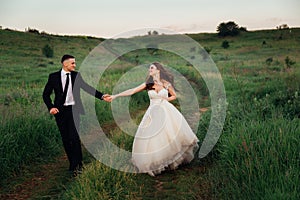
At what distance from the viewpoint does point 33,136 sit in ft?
22.2

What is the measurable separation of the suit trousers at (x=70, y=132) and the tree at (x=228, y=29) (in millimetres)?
64883

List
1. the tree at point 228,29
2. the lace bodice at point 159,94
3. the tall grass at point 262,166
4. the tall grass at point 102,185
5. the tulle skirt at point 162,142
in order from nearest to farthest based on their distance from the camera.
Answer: the tall grass at point 262,166 → the tall grass at point 102,185 → the tulle skirt at point 162,142 → the lace bodice at point 159,94 → the tree at point 228,29

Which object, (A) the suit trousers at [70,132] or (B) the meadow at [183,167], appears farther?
(A) the suit trousers at [70,132]

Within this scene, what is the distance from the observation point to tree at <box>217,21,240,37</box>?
222ft

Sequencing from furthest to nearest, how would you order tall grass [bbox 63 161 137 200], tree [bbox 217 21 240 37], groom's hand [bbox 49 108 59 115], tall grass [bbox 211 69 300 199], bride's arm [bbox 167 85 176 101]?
tree [bbox 217 21 240 37]
bride's arm [bbox 167 85 176 101]
groom's hand [bbox 49 108 59 115]
tall grass [bbox 63 161 137 200]
tall grass [bbox 211 69 300 199]

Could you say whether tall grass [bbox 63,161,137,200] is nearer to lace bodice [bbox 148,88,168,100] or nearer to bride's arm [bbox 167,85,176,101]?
lace bodice [bbox 148,88,168,100]

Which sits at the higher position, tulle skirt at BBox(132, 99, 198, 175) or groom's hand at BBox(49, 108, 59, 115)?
groom's hand at BBox(49, 108, 59, 115)

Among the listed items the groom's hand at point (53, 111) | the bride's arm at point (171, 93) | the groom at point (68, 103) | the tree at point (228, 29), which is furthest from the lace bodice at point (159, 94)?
the tree at point (228, 29)

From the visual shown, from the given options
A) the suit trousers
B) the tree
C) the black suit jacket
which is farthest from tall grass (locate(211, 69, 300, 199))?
the tree

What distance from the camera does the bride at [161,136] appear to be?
6.15 m

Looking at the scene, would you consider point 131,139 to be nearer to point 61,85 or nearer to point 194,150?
point 194,150

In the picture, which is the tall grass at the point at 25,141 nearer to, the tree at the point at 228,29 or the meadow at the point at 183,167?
the meadow at the point at 183,167

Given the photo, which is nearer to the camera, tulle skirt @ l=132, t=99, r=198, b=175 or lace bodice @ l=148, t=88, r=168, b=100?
tulle skirt @ l=132, t=99, r=198, b=175

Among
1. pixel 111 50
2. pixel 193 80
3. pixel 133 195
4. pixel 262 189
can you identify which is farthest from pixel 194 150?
pixel 111 50
